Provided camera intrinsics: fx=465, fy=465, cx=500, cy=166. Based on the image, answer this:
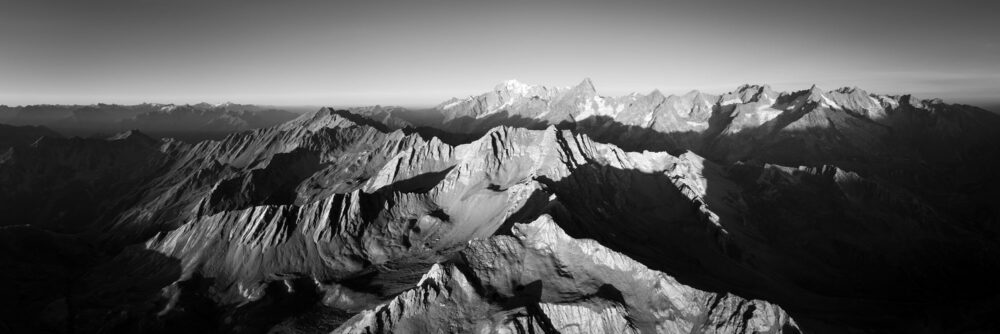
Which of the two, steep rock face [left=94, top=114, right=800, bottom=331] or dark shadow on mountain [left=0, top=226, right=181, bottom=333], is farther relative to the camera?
steep rock face [left=94, top=114, right=800, bottom=331]

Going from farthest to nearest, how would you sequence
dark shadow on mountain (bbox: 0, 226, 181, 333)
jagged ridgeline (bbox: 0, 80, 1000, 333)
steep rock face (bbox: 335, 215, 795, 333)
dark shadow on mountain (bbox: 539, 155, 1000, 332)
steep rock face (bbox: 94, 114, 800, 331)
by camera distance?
steep rock face (bbox: 94, 114, 800, 331) → dark shadow on mountain (bbox: 539, 155, 1000, 332) → dark shadow on mountain (bbox: 0, 226, 181, 333) → jagged ridgeline (bbox: 0, 80, 1000, 333) → steep rock face (bbox: 335, 215, 795, 333)

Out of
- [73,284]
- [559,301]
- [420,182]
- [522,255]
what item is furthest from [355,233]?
[559,301]

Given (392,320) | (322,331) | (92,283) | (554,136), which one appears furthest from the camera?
(554,136)

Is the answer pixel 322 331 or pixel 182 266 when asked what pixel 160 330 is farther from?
pixel 322 331

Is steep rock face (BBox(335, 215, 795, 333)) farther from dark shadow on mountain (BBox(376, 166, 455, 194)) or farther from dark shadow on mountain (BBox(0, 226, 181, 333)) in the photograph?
dark shadow on mountain (BBox(376, 166, 455, 194))

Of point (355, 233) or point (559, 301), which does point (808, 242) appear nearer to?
point (559, 301)

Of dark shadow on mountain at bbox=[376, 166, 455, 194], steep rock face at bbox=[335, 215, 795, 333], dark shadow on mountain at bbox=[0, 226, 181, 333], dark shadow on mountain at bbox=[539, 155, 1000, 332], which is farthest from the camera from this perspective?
dark shadow on mountain at bbox=[376, 166, 455, 194]

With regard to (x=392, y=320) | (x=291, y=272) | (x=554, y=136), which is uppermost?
(x=554, y=136)

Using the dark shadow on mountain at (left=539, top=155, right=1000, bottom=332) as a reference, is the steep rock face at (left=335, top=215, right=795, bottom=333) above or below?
above

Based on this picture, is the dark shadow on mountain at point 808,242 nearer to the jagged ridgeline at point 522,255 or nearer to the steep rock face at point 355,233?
the jagged ridgeline at point 522,255

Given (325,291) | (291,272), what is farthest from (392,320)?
(291,272)

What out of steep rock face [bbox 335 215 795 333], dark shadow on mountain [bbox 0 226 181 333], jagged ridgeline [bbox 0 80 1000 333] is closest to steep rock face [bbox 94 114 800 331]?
jagged ridgeline [bbox 0 80 1000 333]
